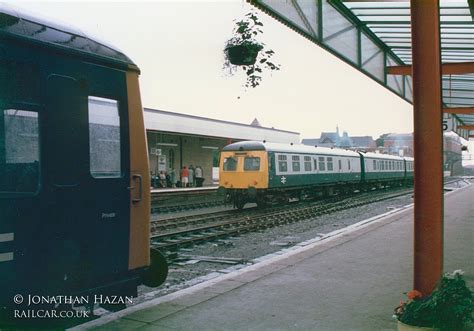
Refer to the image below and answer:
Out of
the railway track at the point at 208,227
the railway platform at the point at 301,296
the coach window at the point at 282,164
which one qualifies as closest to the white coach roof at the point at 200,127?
the coach window at the point at 282,164

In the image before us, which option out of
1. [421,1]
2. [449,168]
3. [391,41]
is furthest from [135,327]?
[449,168]

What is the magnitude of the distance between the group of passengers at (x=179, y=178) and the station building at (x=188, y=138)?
0.34 meters

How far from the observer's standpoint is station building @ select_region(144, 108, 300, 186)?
87.8 ft

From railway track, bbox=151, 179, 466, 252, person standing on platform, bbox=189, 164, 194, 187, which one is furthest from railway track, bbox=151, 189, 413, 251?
person standing on platform, bbox=189, 164, 194, 187

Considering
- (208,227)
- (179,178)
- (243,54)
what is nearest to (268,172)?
(208,227)

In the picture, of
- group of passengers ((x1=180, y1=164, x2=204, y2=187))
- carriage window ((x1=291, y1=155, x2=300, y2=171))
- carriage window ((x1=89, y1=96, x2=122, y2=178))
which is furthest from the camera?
group of passengers ((x1=180, y1=164, x2=204, y2=187))

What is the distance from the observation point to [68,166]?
421cm

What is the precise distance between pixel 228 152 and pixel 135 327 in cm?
1610

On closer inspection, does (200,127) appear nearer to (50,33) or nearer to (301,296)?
(301,296)

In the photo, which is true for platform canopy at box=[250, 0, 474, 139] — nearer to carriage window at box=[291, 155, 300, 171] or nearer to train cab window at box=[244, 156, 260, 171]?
train cab window at box=[244, 156, 260, 171]

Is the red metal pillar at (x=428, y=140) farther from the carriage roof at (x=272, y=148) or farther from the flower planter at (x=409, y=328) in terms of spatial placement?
the carriage roof at (x=272, y=148)

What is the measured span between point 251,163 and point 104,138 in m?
15.1

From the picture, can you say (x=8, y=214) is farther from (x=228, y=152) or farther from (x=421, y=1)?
(x=228, y=152)

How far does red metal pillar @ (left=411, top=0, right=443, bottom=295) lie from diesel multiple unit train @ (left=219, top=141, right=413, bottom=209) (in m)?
14.6
